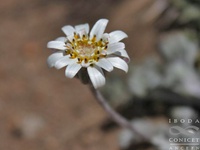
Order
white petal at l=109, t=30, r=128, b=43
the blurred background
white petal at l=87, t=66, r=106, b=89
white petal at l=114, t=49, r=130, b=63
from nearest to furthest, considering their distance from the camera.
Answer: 1. white petal at l=87, t=66, r=106, b=89
2. white petal at l=114, t=49, r=130, b=63
3. white petal at l=109, t=30, r=128, b=43
4. the blurred background

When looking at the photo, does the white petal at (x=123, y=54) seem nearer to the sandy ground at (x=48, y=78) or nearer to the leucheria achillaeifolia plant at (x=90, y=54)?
the leucheria achillaeifolia plant at (x=90, y=54)

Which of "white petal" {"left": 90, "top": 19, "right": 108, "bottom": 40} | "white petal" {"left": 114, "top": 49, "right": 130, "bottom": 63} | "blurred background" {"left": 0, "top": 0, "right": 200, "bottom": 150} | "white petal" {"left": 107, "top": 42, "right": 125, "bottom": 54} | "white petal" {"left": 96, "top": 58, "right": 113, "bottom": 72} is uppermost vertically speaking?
"blurred background" {"left": 0, "top": 0, "right": 200, "bottom": 150}

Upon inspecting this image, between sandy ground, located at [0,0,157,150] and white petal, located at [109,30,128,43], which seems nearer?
white petal, located at [109,30,128,43]

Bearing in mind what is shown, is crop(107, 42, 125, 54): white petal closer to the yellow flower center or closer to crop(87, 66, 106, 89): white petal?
the yellow flower center

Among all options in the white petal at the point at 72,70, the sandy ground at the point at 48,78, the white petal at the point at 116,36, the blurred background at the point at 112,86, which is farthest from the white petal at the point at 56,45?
the sandy ground at the point at 48,78

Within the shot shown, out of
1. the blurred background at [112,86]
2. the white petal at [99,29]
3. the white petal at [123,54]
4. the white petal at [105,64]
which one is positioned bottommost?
the white petal at [105,64]

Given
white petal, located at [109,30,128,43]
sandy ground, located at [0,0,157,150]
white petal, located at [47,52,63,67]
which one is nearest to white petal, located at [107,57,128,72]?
white petal, located at [109,30,128,43]

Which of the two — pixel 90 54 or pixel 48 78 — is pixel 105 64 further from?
pixel 48 78
